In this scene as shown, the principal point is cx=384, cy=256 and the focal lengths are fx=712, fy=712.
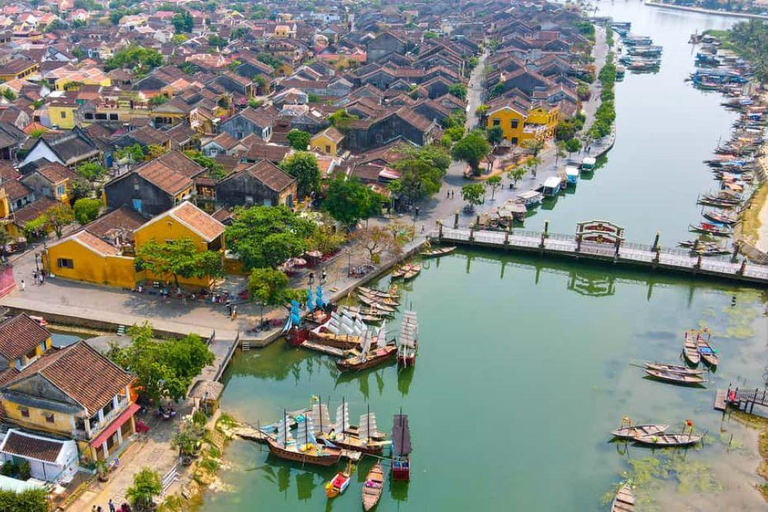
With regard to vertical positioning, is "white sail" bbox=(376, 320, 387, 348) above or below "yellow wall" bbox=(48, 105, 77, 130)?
below

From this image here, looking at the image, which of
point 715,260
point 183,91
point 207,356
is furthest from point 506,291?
point 183,91

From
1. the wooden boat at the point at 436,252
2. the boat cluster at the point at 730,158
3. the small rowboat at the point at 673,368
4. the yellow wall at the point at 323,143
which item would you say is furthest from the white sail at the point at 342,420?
the yellow wall at the point at 323,143

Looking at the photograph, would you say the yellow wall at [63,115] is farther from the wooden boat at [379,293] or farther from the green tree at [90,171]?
the wooden boat at [379,293]

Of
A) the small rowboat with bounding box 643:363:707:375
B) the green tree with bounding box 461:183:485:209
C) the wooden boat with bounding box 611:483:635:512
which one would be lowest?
the wooden boat with bounding box 611:483:635:512

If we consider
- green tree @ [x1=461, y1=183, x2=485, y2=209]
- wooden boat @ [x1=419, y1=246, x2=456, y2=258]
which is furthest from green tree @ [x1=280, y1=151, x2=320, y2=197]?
green tree @ [x1=461, y1=183, x2=485, y2=209]

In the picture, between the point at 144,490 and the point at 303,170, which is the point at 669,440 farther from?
the point at 303,170

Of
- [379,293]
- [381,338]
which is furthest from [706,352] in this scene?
[379,293]

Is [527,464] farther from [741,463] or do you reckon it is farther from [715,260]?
[715,260]

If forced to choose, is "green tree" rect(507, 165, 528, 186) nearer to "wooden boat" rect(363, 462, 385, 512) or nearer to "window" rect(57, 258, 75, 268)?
"window" rect(57, 258, 75, 268)
